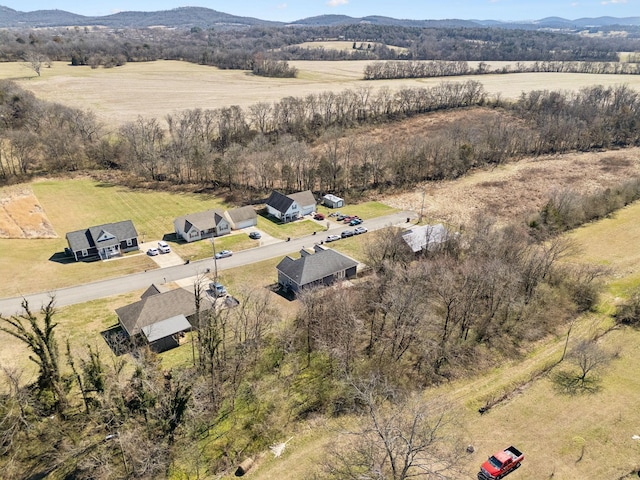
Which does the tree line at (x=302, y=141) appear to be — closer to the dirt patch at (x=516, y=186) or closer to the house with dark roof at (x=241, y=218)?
the dirt patch at (x=516, y=186)

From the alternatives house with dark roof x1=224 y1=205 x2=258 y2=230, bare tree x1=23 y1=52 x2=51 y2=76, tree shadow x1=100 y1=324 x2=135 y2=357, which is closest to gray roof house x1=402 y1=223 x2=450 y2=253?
house with dark roof x1=224 y1=205 x2=258 y2=230

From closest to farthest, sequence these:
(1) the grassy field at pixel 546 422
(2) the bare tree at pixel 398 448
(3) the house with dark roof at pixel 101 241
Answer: (2) the bare tree at pixel 398 448 → (1) the grassy field at pixel 546 422 → (3) the house with dark roof at pixel 101 241

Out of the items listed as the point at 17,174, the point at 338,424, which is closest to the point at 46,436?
the point at 338,424

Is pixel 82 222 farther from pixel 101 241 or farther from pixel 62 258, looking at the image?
pixel 101 241

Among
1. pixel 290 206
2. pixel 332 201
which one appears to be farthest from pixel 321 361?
pixel 332 201

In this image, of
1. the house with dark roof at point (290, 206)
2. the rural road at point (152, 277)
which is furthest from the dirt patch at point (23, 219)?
the house with dark roof at point (290, 206)

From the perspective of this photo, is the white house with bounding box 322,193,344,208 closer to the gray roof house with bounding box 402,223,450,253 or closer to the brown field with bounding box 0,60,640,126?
the gray roof house with bounding box 402,223,450,253
